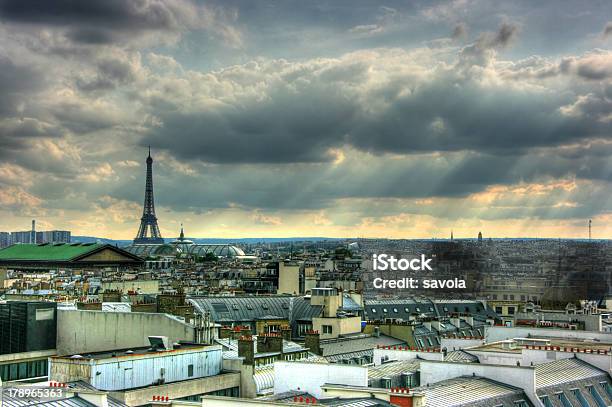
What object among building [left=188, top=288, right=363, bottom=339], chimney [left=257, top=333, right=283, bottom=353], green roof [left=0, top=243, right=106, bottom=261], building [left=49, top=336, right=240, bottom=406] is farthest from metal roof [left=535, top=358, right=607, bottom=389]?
green roof [left=0, top=243, right=106, bottom=261]

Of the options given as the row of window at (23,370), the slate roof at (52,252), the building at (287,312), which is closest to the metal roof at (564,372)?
the row of window at (23,370)

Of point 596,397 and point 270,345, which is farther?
point 270,345

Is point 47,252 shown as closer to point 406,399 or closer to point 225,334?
point 225,334

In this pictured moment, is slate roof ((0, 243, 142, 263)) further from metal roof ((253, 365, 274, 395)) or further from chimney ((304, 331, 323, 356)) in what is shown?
metal roof ((253, 365, 274, 395))

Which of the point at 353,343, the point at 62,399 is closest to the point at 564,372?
the point at 62,399

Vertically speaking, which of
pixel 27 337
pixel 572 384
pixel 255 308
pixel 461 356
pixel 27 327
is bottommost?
pixel 572 384

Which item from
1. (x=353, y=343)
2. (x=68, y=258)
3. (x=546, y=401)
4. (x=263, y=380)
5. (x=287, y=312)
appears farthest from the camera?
(x=68, y=258)

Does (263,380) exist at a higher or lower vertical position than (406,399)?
lower
